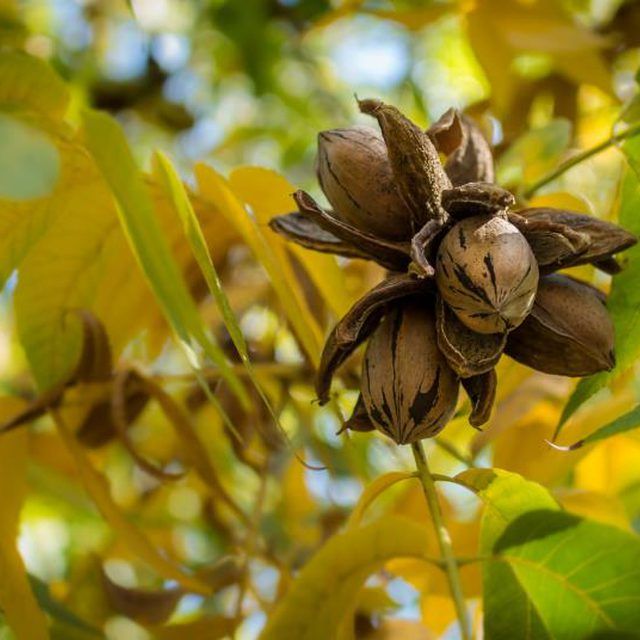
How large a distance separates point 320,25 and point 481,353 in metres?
1.46

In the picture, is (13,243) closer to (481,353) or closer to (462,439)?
(481,353)

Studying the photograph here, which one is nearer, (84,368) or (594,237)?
(594,237)

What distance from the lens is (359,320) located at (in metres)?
1.52

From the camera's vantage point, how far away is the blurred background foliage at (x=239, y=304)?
6.11 ft

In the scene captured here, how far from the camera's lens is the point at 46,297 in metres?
1.93

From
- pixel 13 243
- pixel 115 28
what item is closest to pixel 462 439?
pixel 13 243

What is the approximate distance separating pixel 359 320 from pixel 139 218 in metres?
0.33

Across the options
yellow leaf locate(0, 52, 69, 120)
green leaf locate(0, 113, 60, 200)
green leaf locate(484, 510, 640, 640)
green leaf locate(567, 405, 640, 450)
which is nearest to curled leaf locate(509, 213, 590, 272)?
green leaf locate(567, 405, 640, 450)

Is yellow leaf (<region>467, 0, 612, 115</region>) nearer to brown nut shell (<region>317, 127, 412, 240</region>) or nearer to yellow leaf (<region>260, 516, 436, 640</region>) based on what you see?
brown nut shell (<region>317, 127, 412, 240</region>)

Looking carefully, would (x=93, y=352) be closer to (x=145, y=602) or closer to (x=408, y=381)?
(x=145, y=602)

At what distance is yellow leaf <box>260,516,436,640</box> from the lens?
140cm

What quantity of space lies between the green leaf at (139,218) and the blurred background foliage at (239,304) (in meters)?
0.02

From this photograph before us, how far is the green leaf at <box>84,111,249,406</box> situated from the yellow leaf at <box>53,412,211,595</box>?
52 cm

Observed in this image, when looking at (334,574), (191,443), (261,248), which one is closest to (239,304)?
(191,443)
